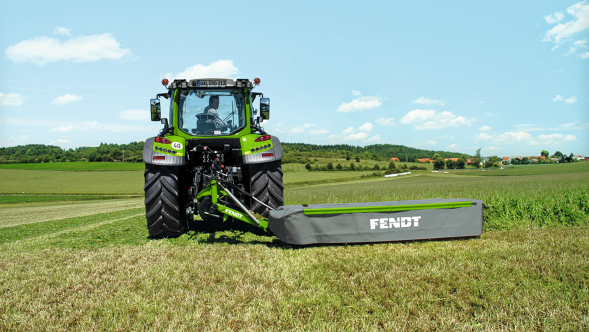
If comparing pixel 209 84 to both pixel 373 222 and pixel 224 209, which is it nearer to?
pixel 224 209

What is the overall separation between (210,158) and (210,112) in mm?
959

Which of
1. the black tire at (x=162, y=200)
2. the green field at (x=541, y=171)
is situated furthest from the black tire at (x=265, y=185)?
the green field at (x=541, y=171)

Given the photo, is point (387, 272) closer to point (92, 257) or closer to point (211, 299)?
point (211, 299)

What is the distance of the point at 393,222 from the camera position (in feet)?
14.5

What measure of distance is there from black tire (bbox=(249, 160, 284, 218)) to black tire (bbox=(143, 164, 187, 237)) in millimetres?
1132

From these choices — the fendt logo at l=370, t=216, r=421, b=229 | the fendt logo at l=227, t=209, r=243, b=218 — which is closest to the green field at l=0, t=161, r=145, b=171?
the fendt logo at l=227, t=209, r=243, b=218

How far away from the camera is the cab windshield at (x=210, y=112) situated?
5.90 m

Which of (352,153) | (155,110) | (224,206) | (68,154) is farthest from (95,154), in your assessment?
(224,206)

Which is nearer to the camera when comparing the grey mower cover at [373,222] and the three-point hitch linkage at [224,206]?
the grey mower cover at [373,222]

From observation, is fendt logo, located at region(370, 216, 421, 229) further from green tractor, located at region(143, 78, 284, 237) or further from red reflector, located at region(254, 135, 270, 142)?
red reflector, located at region(254, 135, 270, 142)

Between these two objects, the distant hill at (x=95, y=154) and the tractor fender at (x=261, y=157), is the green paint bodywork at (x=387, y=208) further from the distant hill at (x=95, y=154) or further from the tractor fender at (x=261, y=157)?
the distant hill at (x=95, y=154)

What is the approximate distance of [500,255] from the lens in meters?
3.82

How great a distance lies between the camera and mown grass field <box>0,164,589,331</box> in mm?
2375

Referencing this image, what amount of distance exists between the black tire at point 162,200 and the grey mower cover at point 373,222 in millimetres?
1565
